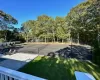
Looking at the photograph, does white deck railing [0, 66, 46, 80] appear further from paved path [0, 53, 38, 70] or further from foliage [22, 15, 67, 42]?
foliage [22, 15, 67, 42]

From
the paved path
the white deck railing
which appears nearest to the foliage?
the paved path

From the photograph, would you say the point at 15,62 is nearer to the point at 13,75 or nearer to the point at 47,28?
the point at 13,75

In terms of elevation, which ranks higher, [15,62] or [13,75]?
[13,75]

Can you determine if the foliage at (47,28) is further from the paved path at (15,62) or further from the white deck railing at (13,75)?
the white deck railing at (13,75)

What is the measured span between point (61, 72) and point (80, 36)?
70.8ft

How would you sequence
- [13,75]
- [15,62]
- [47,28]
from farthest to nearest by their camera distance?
[47,28] → [15,62] → [13,75]

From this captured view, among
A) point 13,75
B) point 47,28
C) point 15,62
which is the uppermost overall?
point 47,28

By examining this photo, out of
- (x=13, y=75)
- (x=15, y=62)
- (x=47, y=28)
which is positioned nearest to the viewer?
(x=13, y=75)

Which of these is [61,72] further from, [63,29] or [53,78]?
[63,29]

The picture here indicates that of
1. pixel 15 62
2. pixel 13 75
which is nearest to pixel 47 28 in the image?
pixel 15 62

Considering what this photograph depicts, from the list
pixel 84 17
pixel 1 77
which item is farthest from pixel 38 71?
pixel 84 17

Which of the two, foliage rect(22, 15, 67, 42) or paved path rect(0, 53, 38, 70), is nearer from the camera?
paved path rect(0, 53, 38, 70)

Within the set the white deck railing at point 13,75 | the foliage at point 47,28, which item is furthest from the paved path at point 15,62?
the foliage at point 47,28

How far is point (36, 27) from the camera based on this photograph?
106 ft
